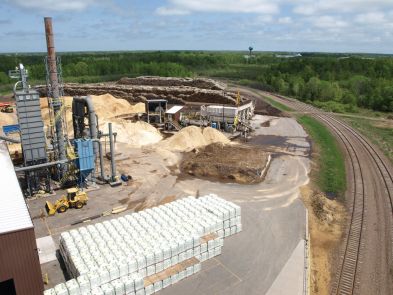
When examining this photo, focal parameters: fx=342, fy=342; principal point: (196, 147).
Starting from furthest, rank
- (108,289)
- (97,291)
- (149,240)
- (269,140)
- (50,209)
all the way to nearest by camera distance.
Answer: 1. (269,140)
2. (50,209)
3. (149,240)
4. (108,289)
5. (97,291)

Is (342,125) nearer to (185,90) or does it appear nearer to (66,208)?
(185,90)

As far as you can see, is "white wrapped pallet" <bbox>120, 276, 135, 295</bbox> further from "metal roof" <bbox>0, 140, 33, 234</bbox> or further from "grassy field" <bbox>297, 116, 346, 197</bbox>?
"grassy field" <bbox>297, 116, 346, 197</bbox>

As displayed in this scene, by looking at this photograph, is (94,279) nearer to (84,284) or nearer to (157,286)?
(84,284)

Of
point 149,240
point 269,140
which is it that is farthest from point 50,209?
point 269,140

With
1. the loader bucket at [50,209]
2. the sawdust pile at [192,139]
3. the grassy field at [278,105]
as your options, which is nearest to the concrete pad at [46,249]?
the loader bucket at [50,209]

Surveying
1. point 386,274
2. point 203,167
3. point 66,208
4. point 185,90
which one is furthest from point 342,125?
point 66,208

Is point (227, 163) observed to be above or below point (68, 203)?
above

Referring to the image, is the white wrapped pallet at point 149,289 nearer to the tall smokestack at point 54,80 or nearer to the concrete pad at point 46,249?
the concrete pad at point 46,249
